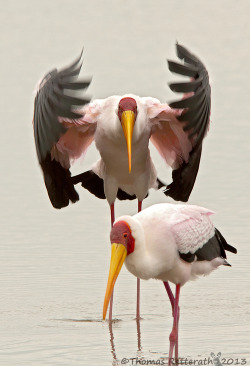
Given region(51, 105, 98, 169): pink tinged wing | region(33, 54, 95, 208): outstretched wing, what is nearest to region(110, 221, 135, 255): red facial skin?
region(33, 54, 95, 208): outstretched wing

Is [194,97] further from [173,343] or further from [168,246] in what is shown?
[173,343]

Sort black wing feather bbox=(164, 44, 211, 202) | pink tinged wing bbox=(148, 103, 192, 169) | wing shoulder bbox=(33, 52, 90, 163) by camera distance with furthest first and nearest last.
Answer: pink tinged wing bbox=(148, 103, 192, 169) → black wing feather bbox=(164, 44, 211, 202) → wing shoulder bbox=(33, 52, 90, 163)

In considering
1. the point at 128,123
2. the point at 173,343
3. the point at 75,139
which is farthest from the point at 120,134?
the point at 173,343

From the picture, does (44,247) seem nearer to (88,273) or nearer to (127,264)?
(88,273)

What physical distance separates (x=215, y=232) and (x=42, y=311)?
170 centimetres

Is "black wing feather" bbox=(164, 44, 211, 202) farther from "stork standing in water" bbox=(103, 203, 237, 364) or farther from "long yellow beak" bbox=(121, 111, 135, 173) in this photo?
"stork standing in water" bbox=(103, 203, 237, 364)

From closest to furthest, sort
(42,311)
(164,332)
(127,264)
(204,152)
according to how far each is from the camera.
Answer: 1. (127,264)
2. (164,332)
3. (42,311)
4. (204,152)

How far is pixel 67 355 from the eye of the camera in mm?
8562

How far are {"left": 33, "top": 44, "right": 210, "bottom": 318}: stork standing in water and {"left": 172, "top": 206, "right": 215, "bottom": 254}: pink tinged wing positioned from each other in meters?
0.94

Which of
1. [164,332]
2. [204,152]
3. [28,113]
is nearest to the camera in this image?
[164,332]

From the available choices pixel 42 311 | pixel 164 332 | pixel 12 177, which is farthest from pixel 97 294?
pixel 12 177

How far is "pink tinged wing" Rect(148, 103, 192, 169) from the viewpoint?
10719 millimetres

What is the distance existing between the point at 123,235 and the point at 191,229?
2.80ft

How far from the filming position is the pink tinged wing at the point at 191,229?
8.75m
